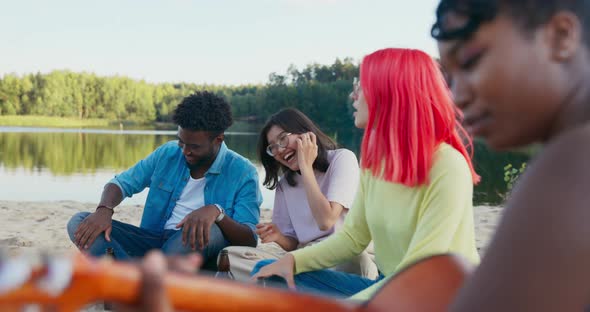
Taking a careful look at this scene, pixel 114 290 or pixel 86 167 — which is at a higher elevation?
pixel 114 290

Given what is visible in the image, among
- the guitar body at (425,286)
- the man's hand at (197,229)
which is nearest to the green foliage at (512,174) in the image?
the man's hand at (197,229)

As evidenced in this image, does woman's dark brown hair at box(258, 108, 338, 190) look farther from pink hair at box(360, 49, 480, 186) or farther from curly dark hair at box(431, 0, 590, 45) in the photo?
curly dark hair at box(431, 0, 590, 45)

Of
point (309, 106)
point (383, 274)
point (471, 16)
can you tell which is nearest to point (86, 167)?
point (383, 274)

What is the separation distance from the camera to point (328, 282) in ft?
8.17

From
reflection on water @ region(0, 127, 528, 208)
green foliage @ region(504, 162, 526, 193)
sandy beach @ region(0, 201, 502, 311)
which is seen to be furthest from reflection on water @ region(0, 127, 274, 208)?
green foliage @ region(504, 162, 526, 193)

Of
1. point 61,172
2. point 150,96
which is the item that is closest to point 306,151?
point 61,172

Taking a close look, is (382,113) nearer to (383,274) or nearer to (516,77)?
(383,274)

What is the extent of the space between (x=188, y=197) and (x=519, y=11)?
354 centimetres

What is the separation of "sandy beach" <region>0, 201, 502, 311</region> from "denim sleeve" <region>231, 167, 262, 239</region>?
107 centimetres

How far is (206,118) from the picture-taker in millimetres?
3979

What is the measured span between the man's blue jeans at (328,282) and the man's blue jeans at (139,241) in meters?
1.05

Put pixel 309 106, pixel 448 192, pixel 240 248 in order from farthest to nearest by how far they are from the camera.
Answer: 1. pixel 309 106
2. pixel 240 248
3. pixel 448 192

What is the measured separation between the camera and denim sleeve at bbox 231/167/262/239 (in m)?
3.86

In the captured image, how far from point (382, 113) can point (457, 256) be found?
1.06 meters
